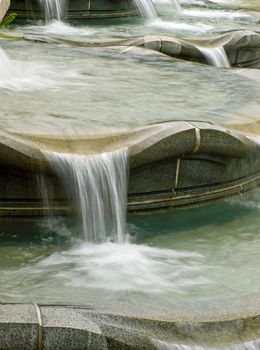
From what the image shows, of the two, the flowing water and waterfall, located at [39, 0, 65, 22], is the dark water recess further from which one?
the flowing water

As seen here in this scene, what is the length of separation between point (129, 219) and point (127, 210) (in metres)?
0.07

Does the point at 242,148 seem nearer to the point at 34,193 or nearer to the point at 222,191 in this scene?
the point at 222,191

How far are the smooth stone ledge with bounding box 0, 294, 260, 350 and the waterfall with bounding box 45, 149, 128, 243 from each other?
171 centimetres

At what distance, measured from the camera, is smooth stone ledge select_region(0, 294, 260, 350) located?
3.84 m

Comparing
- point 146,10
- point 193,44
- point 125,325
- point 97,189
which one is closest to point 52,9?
point 146,10

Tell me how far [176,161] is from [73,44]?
430 cm

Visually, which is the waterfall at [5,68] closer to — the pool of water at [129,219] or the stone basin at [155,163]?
the pool of water at [129,219]

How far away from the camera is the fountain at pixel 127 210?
13.3 feet

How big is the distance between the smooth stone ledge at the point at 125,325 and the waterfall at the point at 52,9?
9923 mm

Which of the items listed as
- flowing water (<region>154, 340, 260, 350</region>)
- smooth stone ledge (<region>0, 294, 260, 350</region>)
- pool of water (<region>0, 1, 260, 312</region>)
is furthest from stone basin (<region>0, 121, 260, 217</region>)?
flowing water (<region>154, 340, 260, 350</region>)

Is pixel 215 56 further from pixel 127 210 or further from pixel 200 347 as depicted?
pixel 200 347

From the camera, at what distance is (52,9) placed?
13672 mm

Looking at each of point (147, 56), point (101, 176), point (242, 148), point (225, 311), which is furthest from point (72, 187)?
point (147, 56)

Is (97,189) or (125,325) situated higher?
(125,325)
